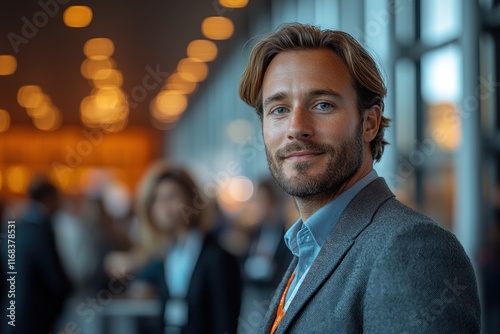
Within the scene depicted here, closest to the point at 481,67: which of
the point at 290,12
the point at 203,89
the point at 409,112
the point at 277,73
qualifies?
the point at 409,112

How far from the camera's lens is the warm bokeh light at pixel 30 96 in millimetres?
16562

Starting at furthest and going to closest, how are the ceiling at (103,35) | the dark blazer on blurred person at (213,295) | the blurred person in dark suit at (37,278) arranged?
the ceiling at (103,35) < the blurred person in dark suit at (37,278) < the dark blazer on blurred person at (213,295)

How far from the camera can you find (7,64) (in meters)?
13.3

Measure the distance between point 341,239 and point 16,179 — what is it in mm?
21447

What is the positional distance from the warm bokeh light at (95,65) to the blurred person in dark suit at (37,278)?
29.7ft

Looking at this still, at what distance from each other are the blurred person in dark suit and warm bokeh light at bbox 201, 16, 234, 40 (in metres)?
6.70

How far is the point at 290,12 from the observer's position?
9.41 metres

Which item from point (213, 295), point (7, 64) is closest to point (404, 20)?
point (213, 295)

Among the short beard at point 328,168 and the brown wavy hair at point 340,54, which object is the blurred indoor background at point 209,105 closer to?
the brown wavy hair at point 340,54

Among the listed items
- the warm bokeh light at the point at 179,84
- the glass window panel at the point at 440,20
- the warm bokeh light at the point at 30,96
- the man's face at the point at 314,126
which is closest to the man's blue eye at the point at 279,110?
the man's face at the point at 314,126

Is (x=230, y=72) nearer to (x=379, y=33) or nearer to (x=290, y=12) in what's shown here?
(x=290, y=12)

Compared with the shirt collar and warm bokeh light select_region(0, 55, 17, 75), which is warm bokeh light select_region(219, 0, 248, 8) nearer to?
warm bokeh light select_region(0, 55, 17, 75)

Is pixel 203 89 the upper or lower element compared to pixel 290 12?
lower

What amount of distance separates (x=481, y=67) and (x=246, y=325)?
3.10 meters
